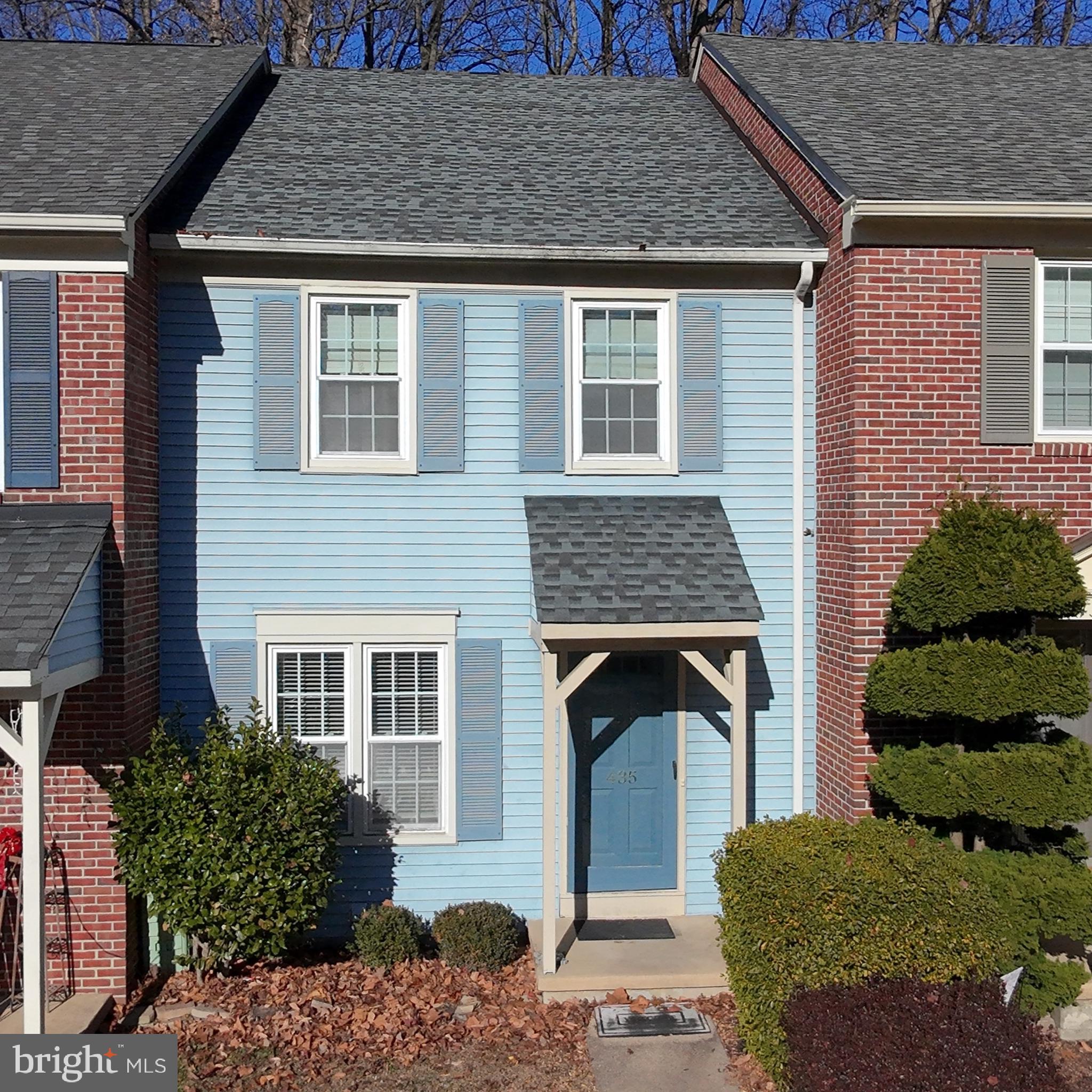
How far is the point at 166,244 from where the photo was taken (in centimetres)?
→ 788

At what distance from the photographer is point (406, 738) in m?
8.30

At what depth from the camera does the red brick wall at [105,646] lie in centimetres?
720

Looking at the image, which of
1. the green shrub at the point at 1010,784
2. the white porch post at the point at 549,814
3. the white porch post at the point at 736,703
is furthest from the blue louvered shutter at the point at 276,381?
the green shrub at the point at 1010,784

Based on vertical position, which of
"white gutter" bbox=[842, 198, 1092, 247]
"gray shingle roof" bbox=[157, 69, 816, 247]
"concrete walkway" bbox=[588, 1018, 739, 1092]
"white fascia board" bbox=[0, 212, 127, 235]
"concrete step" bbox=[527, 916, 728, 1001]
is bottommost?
"concrete walkway" bbox=[588, 1018, 739, 1092]

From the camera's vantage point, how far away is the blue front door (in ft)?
27.9

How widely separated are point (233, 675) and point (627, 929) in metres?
3.77

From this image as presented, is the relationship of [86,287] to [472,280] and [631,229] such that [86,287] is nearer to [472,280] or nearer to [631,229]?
[472,280]

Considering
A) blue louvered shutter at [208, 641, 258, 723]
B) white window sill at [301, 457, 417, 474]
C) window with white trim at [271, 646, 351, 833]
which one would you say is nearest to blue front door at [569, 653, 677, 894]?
window with white trim at [271, 646, 351, 833]

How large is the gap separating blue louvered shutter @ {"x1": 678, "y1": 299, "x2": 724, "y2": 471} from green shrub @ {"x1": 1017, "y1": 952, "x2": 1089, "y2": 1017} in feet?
14.0

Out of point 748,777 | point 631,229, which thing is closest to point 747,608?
point 748,777

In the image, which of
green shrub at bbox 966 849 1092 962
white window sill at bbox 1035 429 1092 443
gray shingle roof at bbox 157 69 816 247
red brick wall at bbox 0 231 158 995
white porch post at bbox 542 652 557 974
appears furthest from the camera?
gray shingle roof at bbox 157 69 816 247

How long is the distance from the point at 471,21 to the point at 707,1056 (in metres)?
19.4

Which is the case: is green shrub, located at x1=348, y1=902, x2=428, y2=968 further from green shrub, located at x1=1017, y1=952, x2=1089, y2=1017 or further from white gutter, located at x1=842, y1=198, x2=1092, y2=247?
white gutter, located at x1=842, y1=198, x2=1092, y2=247

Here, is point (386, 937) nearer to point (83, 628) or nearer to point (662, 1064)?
point (662, 1064)
